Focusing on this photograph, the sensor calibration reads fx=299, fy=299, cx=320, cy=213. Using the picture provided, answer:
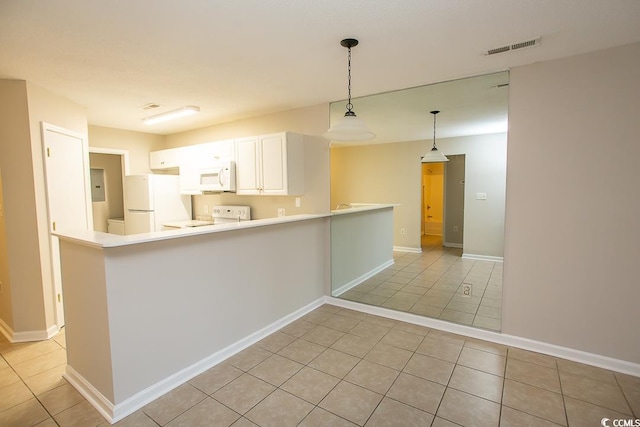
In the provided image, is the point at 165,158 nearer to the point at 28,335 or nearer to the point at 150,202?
the point at 150,202

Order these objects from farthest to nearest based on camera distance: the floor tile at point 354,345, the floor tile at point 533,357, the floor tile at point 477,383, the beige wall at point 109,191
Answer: the beige wall at point 109,191 < the floor tile at point 354,345 < the floor tile at point 533,357 < the floor tile at point 477,383

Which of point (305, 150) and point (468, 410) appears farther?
point (305, 150)

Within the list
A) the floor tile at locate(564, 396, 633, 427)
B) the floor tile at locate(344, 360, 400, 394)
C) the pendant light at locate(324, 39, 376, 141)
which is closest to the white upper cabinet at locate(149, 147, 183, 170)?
the pendant light at locate(324, 39, 376, 141)

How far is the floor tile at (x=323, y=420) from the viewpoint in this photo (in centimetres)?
183

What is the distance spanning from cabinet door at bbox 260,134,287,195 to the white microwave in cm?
54

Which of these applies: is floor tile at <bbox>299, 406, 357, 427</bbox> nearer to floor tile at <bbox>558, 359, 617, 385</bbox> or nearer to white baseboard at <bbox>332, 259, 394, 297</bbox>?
floor tile at <bbox>558, 359, 617, 385</bbox>

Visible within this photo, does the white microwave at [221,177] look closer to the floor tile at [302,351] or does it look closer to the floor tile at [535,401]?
the floor tile at [302,351]

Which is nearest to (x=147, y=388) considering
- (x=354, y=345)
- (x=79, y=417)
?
(x=79, y=417)

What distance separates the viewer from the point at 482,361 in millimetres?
2498

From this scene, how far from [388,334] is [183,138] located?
460cm

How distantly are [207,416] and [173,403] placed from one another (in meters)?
0.30

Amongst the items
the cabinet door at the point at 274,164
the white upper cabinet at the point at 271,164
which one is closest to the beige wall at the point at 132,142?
the white upper cabinet at the point at 271,164

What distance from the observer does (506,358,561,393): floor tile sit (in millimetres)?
2184

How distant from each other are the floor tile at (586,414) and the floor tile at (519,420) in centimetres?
15
